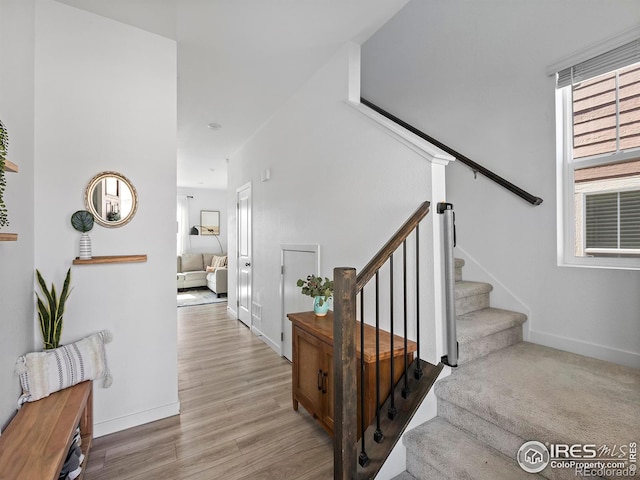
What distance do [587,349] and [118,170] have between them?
134 inches

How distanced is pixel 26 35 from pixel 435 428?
3217 mm

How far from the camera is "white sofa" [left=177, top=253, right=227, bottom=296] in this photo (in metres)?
6.71

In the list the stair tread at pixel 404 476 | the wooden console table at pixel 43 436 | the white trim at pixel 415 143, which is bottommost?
the stair tread at pixel 404 476

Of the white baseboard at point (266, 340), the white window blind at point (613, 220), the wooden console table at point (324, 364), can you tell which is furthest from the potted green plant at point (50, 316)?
the white window blind at point (613, 220)

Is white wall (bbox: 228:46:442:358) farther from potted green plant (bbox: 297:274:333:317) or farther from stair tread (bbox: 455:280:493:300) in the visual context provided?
stair tread (bbox: 455:280:493:300)

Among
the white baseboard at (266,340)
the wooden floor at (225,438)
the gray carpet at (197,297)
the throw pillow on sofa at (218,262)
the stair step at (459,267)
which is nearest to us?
the wooden floor at (225,438)

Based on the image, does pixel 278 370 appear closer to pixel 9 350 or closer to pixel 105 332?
pixel 105 332

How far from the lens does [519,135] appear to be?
2.22 m

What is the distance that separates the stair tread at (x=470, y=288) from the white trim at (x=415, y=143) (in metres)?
1.03

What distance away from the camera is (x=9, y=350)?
148 centimetres

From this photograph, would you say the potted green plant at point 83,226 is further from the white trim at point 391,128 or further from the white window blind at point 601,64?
the white window blind at point 601,64

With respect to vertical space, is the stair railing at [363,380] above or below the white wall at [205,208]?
below

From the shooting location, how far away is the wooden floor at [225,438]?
1647mm

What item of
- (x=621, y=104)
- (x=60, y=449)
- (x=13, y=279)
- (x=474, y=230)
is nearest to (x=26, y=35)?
(x=13, y=279)
